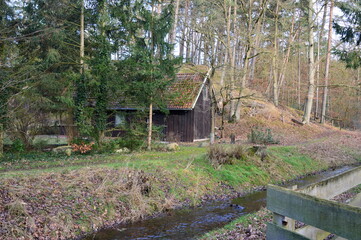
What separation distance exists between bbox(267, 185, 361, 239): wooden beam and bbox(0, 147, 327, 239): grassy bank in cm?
613

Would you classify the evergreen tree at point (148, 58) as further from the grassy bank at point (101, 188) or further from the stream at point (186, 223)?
the stream at point (186, 223)

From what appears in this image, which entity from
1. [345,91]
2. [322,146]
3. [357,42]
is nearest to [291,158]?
[322,146]

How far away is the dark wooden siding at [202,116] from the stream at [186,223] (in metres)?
14.6

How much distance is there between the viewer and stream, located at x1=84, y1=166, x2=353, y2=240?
8.09 metres

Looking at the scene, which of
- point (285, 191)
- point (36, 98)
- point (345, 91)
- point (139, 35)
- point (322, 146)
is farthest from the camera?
point (345, 91)

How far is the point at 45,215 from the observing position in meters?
8.09

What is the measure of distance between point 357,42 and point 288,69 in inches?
1158

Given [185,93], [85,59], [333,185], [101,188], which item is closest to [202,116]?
[185,93]

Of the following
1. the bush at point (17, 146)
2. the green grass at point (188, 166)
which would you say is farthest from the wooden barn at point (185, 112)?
the bush at point (17, 146)

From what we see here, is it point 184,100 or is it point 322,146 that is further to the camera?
point 184,100

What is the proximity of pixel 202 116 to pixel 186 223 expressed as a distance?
60.1ft

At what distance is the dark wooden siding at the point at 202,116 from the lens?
25.9 metres

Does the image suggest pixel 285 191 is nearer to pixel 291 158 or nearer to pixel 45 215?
pixel 45 215

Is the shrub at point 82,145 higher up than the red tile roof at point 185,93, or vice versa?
the red tile roof at point 185,93
